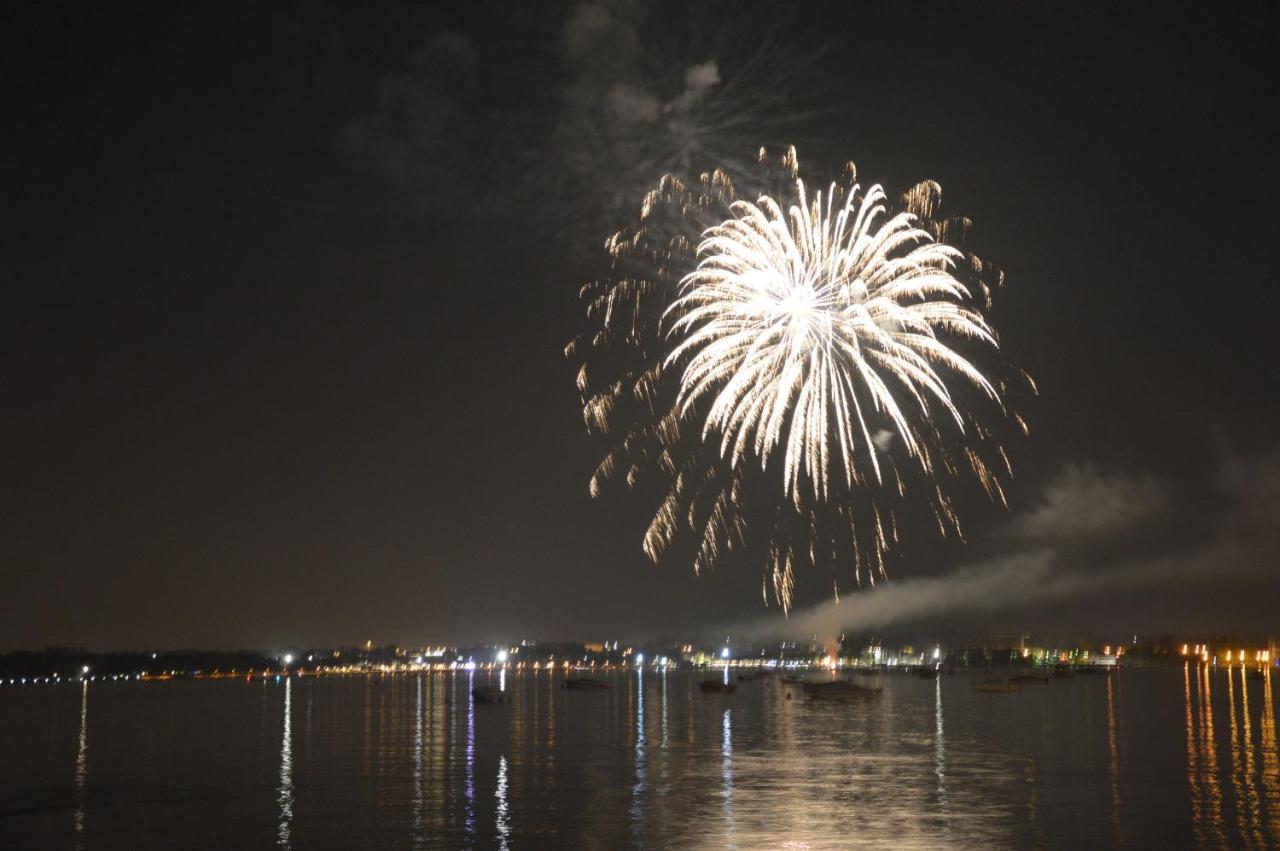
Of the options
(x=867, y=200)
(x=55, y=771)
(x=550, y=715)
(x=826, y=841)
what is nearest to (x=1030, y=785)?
(x=826, y=841)

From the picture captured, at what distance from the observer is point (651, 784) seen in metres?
31.5

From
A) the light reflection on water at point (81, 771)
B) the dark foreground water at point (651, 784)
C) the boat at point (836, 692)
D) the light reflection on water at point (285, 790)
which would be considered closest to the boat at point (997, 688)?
the boat at point (836, 692)

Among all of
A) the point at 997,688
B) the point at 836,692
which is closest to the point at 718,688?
the point at 836,692

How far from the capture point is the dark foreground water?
23328 mm

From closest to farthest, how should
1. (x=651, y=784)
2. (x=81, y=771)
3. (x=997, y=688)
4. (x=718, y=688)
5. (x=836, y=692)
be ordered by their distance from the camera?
(x=651, y=784), (x=81, y=771), (x=836, y=692), (x=718, y=688), (x=997, y=688)

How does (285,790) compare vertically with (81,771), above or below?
above

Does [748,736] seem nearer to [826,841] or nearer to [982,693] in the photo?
[826,841]

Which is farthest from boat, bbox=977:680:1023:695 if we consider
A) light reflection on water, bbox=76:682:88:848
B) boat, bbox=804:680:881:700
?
light reflection on water, bbox=76:682:88:848

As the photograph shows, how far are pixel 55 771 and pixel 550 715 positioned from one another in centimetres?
3710

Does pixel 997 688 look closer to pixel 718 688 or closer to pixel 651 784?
pixel 718 688

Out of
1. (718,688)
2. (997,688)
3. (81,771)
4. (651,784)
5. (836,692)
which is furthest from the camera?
(997,688)

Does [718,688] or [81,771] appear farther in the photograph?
[718,688]

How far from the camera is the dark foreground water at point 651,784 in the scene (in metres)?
23.3

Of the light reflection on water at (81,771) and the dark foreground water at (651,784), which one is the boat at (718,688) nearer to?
the dark foreground water at (651,784)
